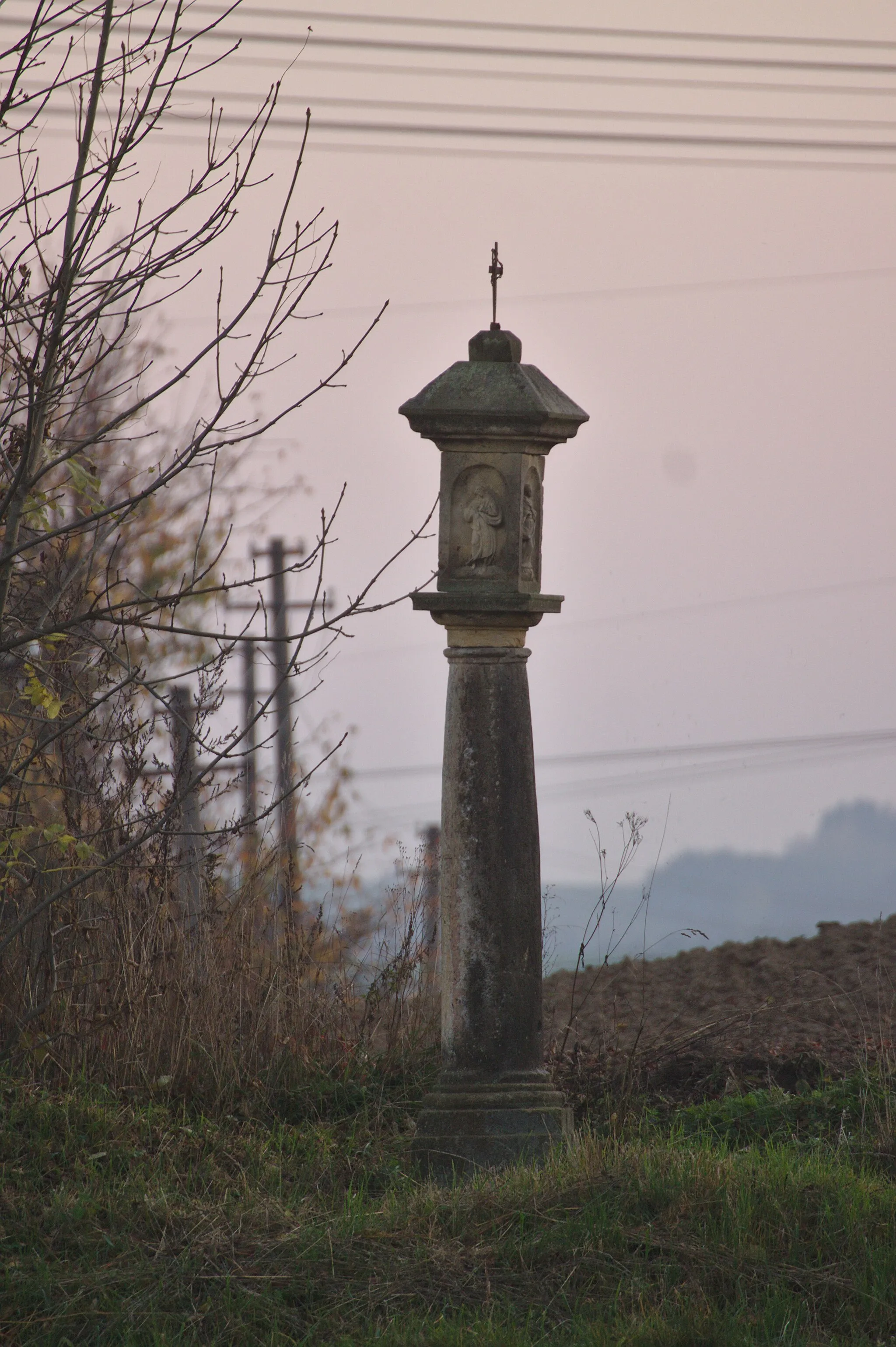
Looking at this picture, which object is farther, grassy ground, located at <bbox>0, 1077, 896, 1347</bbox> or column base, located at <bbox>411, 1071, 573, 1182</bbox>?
column base, located at <bbox>411, 1071, 573, 1182</bbox>

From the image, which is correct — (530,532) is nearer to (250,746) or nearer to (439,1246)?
(439,1246)

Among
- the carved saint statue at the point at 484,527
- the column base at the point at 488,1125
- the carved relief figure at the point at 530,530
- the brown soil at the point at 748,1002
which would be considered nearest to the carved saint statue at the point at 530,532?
the carved relief figure at the point at 530,530

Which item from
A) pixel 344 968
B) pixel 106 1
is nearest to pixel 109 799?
pixel 344 968

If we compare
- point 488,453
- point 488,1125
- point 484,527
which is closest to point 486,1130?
point 488,1125

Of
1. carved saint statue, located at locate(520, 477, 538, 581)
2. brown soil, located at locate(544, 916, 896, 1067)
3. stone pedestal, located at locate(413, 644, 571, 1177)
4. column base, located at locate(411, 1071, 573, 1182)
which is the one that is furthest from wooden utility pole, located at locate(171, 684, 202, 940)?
brown soil, located at locate(544, 916, 896, 1067)

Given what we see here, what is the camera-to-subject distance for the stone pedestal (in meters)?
5.83

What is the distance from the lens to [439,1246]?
441 cm

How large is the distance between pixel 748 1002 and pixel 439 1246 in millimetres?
4472

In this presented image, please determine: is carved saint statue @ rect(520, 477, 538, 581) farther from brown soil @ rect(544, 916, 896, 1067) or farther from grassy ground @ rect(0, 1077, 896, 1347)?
grassy ground @ rect(0, 1077, 896, 1347)

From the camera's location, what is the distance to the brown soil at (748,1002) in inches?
286

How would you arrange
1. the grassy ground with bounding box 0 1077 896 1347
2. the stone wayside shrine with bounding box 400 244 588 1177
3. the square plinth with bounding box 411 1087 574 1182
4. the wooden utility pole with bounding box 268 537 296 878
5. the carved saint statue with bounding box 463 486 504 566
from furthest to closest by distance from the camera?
the wooden utility pole with bounding box 268 537 296 878 → the carved saint statue with bounding box 463 486 504 566 → the stone wayside shrine with bounding box 400 244 588 1177 → the square plinth with bounding box 411 1087 574 1182 → the grassy ground with bounding box 0 1077 896 1347

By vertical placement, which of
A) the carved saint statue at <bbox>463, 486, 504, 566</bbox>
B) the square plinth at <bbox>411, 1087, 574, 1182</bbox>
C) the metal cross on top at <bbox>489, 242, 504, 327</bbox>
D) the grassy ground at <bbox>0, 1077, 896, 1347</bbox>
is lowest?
the grassy ground at <bbox>0, 1077, 896, 1347</bbox>

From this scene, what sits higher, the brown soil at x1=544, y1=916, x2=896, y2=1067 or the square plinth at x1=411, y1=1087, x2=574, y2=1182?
the brown soil at x1=544, y1=916, x2=896, y2=1067

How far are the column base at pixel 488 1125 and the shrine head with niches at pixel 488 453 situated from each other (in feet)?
6.62
